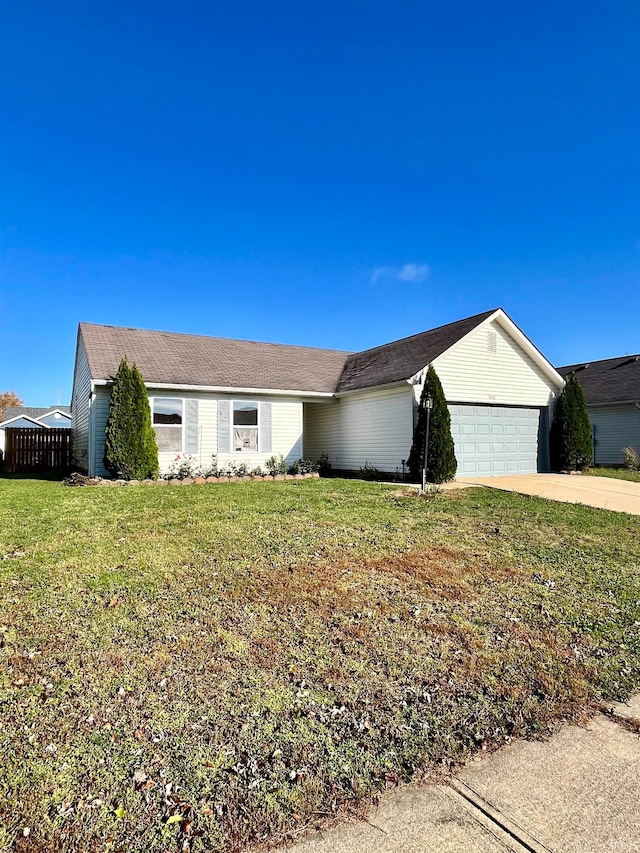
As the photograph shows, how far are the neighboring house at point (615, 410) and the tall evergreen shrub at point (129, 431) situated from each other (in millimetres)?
17897

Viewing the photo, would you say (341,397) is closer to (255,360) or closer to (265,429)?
(265,429)

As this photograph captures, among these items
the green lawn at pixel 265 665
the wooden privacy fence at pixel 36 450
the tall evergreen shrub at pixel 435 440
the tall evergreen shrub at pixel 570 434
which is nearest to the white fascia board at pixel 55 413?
the wooden privacy fence at pixel 36 450

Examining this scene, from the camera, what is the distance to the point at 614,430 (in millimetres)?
19812

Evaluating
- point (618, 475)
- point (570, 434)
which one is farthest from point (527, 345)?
point (618, 475)

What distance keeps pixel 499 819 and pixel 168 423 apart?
12.8 m

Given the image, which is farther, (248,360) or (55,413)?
(55,413)

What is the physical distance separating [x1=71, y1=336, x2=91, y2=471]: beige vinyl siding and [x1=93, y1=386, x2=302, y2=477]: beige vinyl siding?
1081 mm

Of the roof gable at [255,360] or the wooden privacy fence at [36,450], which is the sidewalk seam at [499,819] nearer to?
the roof gable at [255,360]

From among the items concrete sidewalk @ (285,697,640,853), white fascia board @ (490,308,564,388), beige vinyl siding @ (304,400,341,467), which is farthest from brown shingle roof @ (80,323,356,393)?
concrete sidewalk @ (285,697,640,853)

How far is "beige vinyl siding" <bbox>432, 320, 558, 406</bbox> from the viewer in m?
14.1

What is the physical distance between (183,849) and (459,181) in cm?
1670

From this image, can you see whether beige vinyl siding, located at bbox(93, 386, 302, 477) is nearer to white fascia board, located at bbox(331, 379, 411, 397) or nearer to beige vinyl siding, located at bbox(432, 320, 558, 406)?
white fascia board, located at bbox(331, 379, 411, 397)

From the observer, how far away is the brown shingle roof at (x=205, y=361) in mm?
13922

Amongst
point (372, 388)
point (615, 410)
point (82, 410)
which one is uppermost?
point (372, 388)
